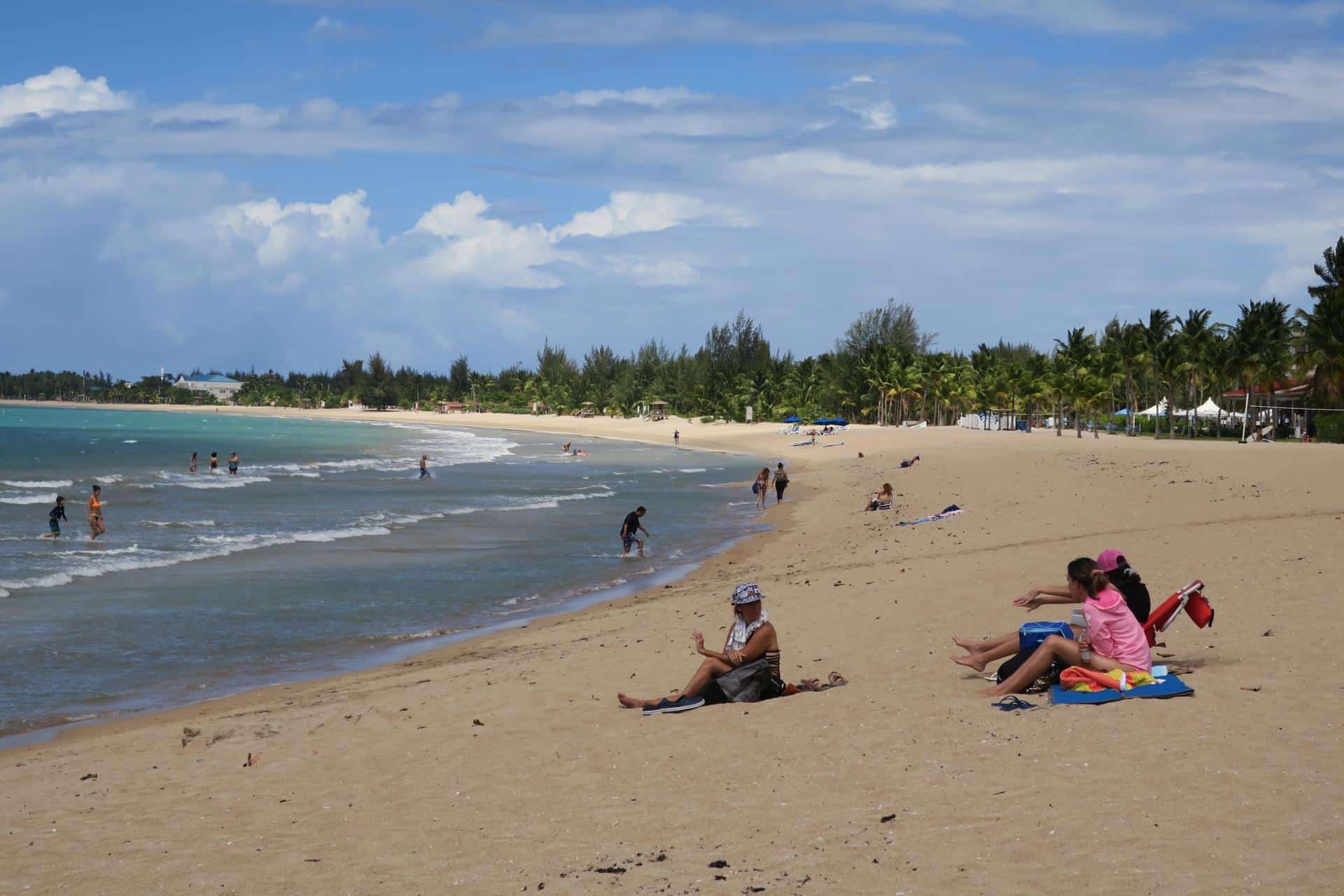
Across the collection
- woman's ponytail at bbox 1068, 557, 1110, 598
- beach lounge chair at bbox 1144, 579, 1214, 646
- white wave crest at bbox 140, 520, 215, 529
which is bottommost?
white wave crest at bbox 140, 520, 215, 529

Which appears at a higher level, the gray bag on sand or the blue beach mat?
the blue beach mat

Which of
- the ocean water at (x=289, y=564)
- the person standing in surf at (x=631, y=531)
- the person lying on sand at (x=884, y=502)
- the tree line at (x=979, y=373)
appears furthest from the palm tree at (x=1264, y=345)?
the person standing in surf at (x=631, y=531)

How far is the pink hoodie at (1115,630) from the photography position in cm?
823

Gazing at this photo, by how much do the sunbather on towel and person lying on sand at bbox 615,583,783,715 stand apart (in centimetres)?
191

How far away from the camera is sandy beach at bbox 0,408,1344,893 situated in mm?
5672

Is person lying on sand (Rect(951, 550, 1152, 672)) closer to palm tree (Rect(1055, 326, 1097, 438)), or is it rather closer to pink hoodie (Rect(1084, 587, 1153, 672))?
pink hoodie (Rect(1084, 587, 1153, 672))

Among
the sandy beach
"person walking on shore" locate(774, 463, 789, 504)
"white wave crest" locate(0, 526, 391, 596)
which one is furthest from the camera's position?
"person walking on shore" locate(774, 463, 789, 504)

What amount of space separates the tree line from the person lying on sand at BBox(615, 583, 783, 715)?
171 feet

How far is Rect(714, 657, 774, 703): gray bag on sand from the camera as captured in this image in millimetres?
9242

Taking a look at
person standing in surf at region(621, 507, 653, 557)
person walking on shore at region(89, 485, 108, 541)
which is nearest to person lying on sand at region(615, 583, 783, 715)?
person standing in surf at region(621, 507, 653, 557)

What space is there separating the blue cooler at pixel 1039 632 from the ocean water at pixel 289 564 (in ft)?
29.6

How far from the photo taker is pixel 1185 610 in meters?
9.04

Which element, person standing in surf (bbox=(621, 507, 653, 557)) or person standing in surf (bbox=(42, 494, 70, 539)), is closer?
person standing in surf (bbox=(621, 507, 653, 557))

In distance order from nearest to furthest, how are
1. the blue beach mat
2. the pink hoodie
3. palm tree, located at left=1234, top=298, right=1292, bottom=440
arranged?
1. the blue beach mat
2. the pink hoodie
3. palm tree, located at left=1234, top=298, right=1292, bottom=440
